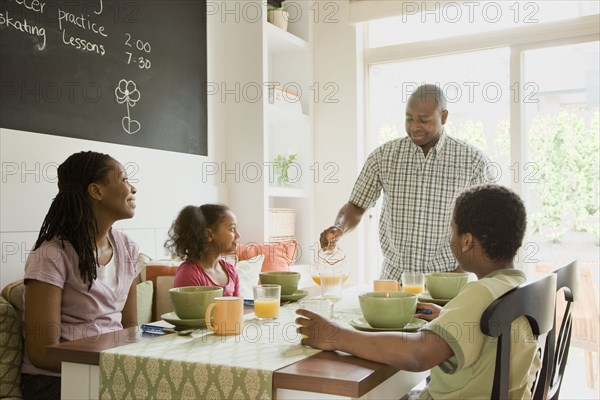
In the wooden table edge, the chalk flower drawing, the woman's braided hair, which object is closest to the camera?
the wooden table edge

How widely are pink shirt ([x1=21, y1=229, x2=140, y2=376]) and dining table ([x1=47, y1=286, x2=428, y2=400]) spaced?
A: 300 mm

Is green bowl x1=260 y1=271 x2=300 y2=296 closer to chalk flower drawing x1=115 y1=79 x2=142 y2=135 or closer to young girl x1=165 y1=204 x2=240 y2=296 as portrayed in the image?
young girl x1=165 y1=204 x2=240 y2=296

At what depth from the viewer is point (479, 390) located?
118 cm

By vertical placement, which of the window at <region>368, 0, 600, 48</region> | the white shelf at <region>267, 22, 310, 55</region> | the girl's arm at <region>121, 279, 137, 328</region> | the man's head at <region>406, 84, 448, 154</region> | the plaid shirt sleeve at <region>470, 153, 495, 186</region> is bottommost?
the girl's arm at <region>121, 279, 137, 328</region>

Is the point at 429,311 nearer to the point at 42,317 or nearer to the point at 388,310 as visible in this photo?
the point at 388,310

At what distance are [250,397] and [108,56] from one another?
1.95 meters

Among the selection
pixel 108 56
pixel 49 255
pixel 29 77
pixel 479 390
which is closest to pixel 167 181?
pixel 108 56

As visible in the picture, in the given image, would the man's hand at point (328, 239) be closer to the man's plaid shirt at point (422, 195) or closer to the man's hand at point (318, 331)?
the man's plaid shirt at point (422, 195)

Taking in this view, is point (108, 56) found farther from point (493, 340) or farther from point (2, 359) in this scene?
point (493, 340)

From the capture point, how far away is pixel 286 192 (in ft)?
11.7

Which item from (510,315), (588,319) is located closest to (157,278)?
(510,315)

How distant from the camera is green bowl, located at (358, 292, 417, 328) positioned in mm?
1339

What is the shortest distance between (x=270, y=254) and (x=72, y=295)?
151 cm

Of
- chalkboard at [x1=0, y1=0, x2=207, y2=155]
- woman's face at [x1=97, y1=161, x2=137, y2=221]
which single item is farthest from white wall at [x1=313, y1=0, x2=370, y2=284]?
woman's face at [x1=97, y1=161, x2=137, y2=221]
